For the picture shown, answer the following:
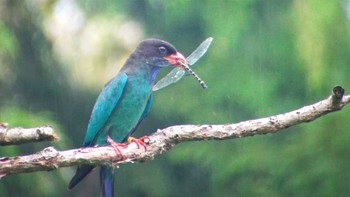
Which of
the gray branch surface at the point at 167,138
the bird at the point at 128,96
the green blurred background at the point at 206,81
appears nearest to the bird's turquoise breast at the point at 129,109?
the bird at the point at 128,96

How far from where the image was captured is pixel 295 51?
3.59 meters

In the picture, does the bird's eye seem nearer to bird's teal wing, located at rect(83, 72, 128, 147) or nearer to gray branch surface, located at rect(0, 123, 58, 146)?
bird's teal wing, located at rect(83, 72, 128, 147)

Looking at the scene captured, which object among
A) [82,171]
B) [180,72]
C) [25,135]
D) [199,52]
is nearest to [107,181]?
[82,171]

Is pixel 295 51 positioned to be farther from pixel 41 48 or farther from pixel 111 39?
pixel 41 48

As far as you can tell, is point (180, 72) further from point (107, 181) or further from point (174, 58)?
point (107, 181)

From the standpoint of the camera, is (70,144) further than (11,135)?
Yes

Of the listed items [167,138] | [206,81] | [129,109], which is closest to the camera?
[167,138]

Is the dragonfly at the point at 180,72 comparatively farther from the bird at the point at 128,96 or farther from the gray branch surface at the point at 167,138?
the gray branch surface at the point at 167,138

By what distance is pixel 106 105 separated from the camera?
2941mm

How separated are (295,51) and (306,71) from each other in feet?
0.38

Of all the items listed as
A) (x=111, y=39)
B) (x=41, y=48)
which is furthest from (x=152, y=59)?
(x=41, y=48)

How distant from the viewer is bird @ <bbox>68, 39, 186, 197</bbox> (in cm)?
292

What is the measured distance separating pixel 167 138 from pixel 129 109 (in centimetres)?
53

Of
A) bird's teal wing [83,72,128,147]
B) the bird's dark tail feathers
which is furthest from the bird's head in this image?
the bird's dark tail feathers
